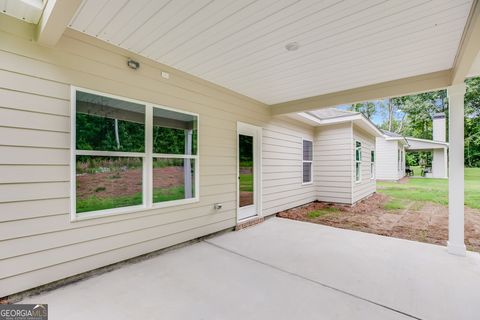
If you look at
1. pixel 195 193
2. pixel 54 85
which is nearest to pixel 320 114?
pixel 195 193

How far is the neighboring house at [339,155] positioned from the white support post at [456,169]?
11.2 feet

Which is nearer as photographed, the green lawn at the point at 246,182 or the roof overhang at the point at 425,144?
the green lawn at the point at 246,182

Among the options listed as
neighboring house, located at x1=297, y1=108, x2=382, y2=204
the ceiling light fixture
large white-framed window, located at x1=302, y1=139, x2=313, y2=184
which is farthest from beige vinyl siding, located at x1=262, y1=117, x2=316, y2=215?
the ceiling light fixture

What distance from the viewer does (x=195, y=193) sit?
3.98 metres

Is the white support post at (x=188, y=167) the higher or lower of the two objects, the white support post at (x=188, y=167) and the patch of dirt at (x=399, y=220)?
the higher

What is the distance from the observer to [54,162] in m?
2.49

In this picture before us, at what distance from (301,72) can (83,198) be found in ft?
11.6

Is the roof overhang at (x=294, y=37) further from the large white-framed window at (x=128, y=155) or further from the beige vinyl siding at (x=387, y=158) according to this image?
the beige vinyl siding at (x=387, y=158)

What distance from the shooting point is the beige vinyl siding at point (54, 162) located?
224cm

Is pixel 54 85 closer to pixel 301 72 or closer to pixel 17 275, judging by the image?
pixel 17 275

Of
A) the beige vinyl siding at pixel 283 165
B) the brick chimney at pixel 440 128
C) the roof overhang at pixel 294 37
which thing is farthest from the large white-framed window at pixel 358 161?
the brick chimney at pixel 440 128

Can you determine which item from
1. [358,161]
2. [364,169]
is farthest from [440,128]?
[358,161]

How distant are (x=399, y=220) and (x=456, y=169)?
2.63 m

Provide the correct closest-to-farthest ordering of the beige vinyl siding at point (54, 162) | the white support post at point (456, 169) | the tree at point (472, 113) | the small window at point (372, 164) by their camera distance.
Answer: the beige vinyl siding at point (54, 162) → the white support post at point (456, 169) → the small window at point (372, 164) → the tree at point (472, 113)
